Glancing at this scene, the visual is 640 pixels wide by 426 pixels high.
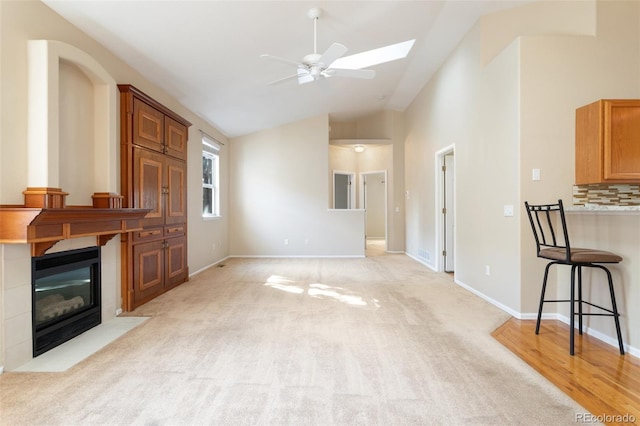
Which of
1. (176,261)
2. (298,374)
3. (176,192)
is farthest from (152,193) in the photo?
(298,374)

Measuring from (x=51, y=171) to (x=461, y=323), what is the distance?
365 centimetres

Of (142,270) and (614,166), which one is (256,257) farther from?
(614,166)

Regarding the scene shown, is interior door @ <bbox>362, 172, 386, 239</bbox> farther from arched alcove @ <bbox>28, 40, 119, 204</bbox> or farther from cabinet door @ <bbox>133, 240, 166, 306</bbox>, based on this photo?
arched alcove @ <bbox>28, 40, 119, 204</bbox>

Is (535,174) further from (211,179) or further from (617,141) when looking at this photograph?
(211,179)

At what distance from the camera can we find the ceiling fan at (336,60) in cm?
331

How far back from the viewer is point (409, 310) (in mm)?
3561

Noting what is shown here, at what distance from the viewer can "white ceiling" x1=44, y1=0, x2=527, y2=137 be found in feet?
9.55

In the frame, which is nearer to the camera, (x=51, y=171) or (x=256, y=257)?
(x=51, y=171)

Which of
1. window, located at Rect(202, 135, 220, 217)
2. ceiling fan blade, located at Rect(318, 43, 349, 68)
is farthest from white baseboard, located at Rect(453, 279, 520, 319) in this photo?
window, located at Rect(202, 135, 220, 217)

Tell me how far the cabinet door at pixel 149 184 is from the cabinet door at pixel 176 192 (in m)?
0.13

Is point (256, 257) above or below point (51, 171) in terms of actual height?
below

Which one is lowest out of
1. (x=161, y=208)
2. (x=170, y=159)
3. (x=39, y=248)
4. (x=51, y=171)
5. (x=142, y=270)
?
(x=142, y=270)

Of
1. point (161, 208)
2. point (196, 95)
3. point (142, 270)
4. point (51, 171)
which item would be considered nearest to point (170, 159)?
point (161, 208)

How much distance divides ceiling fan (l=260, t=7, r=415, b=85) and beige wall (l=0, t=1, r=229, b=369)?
1.62m
